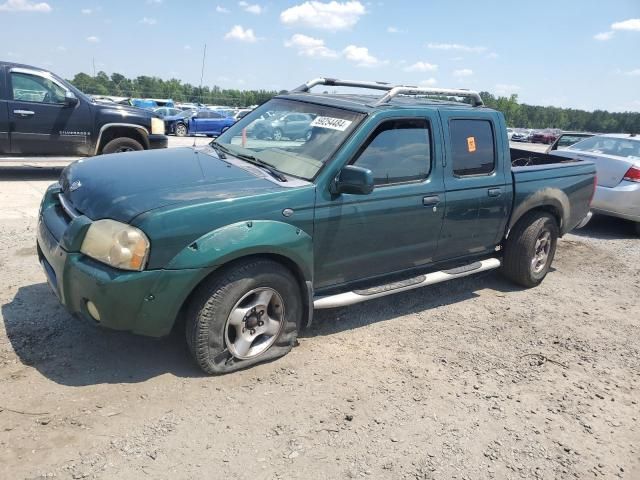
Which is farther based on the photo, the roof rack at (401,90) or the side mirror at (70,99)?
the side mirror at (70,99)

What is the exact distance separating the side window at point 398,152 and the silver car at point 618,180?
533 centimetres

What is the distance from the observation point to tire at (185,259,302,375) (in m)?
3.29

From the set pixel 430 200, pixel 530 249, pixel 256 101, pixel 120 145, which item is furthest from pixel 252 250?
pixel 256 101

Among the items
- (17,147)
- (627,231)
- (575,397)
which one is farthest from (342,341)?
(17,147)

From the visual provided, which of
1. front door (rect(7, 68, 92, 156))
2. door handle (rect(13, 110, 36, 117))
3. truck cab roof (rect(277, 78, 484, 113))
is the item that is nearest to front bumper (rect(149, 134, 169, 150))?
front door (rect(7, 68, 92, 156))

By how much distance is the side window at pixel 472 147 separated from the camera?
14.9 feet

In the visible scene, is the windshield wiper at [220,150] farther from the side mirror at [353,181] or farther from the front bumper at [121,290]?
the front bumper at [121,290]

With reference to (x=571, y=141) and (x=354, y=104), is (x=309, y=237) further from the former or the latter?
(x=571, y=141)

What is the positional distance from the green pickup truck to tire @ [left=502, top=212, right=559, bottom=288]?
39 millimetres

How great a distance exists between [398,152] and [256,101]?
54500 mm

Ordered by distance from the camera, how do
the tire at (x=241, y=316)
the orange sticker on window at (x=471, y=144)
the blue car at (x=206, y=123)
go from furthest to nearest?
the blue car at (x=206, y=123) → the orange sticker on window at (x=471, y=144) → the tire at (x=241, y=316)

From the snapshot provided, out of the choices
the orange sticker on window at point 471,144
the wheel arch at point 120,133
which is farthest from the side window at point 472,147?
the wheel arch at point 120,133

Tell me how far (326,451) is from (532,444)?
49.4 inches

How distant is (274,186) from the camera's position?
3.57 m
